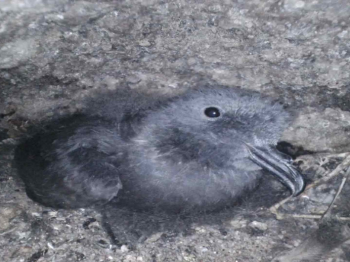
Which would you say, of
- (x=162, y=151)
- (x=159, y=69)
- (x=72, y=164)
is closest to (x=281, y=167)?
(x=162, y=151)

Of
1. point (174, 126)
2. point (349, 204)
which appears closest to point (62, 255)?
point (174, 126)

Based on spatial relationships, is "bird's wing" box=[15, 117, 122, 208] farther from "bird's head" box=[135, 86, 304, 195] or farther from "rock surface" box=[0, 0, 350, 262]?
"bird's head" box=[135, 86, 304, 195]

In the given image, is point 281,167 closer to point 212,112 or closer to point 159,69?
point 212,112

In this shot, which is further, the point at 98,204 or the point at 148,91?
the point at 148,91

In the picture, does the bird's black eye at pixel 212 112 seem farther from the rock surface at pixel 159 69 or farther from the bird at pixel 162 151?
the rock surface at pixel 159 69

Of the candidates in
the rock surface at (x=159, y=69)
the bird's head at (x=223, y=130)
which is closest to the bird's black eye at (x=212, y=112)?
the bird's head at (x=223, y=130)

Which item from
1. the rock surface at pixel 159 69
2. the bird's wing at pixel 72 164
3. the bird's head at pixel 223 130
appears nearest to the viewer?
the rock surface at pixel 159 69

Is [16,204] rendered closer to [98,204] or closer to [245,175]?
[98,204]
